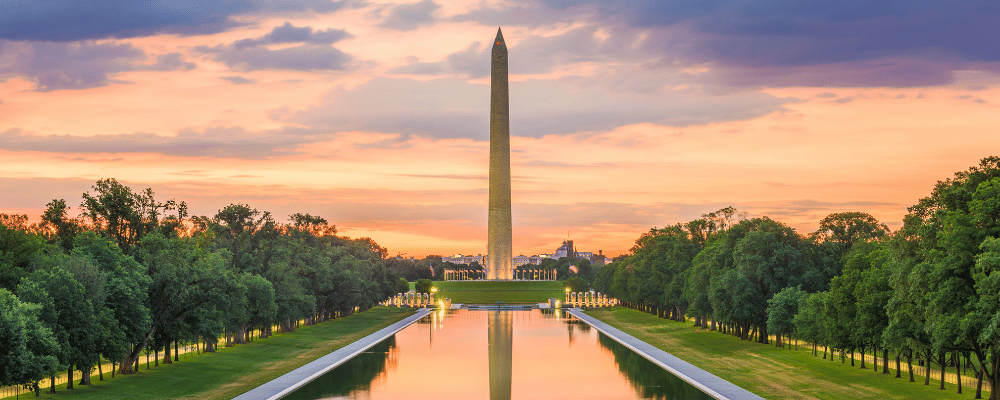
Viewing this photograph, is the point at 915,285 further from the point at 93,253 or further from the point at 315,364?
the point at 93,253

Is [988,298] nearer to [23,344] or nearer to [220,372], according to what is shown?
[23,344]

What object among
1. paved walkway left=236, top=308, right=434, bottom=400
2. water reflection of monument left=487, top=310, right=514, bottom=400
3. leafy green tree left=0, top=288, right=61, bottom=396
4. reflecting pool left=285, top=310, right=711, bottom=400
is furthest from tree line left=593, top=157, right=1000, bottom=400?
leafy green tree left=0, top=288, right=61, bottom=396

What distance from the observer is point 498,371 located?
44.4m

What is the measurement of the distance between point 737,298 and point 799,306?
7637mm

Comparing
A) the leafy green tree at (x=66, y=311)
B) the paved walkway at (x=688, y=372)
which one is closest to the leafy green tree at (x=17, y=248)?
the leafy green tree at (x=66, y=311)

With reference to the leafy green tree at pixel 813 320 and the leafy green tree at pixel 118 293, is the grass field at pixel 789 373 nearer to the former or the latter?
the leafy green tree at pixel 813 320

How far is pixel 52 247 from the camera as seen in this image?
139 feet

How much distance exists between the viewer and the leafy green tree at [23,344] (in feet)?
99.2

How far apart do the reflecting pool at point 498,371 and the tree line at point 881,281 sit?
332 inches

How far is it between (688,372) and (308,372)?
17.5 metres

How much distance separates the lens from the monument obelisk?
123562 mm

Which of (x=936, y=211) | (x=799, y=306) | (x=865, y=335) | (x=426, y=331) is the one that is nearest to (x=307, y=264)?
(x=426, y=331)

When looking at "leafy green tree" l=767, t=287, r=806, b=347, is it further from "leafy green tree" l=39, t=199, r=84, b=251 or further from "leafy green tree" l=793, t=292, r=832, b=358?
"leafy green tree" l=39, t=199, r=84, b=251

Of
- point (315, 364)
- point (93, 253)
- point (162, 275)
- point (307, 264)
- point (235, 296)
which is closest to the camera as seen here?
point (93, 253)
